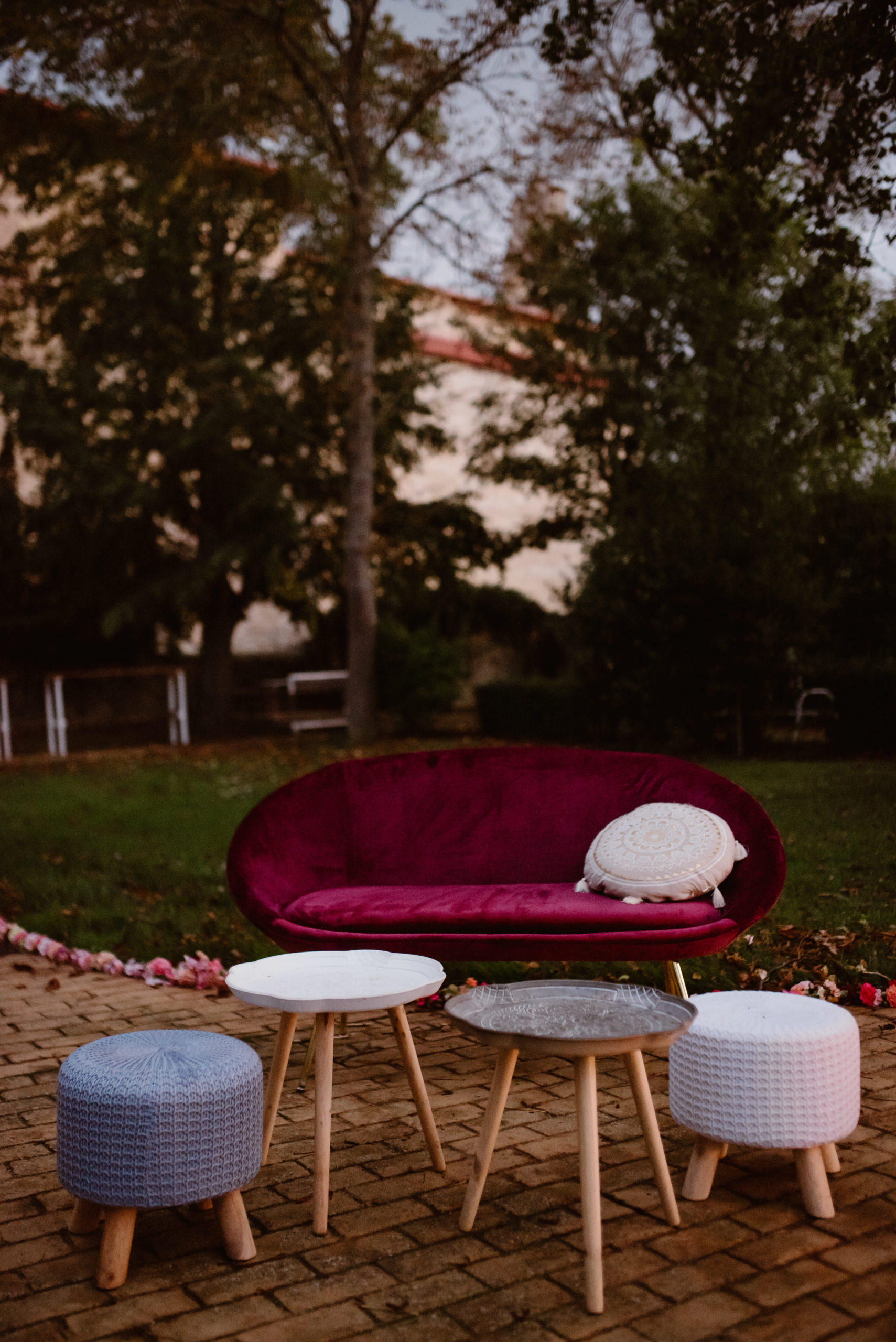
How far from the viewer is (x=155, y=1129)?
309 centimetres

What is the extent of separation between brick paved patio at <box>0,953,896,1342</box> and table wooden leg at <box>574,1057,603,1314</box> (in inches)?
2.3

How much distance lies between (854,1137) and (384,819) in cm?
237

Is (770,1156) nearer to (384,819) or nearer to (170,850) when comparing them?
(384,819)

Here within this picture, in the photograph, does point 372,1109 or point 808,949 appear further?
point 808,949

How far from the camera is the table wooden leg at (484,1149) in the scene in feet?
10.9

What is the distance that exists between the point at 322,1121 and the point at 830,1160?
1530 millimetres

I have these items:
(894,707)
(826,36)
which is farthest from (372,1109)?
(894,707)

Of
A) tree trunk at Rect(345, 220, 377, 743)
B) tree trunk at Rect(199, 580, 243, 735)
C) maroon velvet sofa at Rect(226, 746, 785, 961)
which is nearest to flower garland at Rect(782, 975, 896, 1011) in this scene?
maroon velvet sofa at Rect(226, 746, 785, 961)

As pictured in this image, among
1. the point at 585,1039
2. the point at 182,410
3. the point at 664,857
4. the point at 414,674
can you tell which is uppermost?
the point at 182,410

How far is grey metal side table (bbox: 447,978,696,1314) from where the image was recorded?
3008mm

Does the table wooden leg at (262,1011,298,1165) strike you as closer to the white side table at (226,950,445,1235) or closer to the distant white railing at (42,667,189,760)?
the white side table at (226,950,445,1235)

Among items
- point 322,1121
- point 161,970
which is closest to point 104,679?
point 161,970

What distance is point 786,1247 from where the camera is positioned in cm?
318

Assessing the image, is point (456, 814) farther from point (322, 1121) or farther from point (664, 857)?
point (322, 1121)
